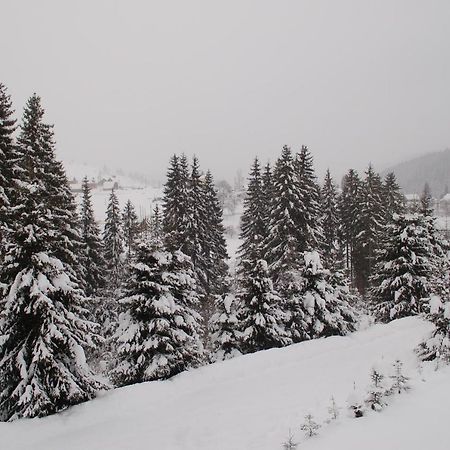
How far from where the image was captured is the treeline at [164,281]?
12.2 meters

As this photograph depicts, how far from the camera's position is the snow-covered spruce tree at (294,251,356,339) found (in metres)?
19.6

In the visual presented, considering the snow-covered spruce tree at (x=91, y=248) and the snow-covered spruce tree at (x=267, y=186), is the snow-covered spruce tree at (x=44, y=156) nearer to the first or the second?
the snow-covered spruce tree at (x=91, y=248)

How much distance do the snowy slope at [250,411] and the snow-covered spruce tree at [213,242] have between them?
58.4 ft

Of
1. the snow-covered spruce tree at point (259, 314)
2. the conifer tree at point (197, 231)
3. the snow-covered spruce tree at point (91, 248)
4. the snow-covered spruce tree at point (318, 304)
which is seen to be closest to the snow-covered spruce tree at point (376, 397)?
the snow-covered spruce tree at point (259, 314)

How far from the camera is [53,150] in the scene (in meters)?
20.8

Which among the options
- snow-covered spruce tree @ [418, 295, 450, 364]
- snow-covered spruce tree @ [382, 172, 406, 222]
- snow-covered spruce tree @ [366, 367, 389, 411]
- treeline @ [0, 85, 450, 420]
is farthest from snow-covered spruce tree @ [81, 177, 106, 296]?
snow-covered spruce tree @ [382, 172, 406, 222]

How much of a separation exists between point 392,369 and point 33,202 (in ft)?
44.0

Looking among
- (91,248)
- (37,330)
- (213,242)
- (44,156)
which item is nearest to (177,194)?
(213,242)

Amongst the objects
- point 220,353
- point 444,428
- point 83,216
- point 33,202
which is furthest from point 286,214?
point 444,428

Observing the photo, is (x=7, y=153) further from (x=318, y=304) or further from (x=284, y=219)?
(x=284, y=219)

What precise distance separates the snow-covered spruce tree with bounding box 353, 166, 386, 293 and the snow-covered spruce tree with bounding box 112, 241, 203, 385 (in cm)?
2648

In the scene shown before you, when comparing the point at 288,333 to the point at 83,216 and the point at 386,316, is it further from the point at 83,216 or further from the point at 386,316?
the point at 83,216

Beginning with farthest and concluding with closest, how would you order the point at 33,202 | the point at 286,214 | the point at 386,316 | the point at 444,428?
the point at 286,214, the point at 386,316, the point at 33,202, the point at 444,428

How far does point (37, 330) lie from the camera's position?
1231 centimetres
